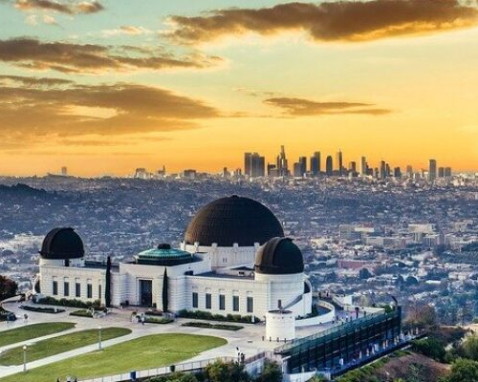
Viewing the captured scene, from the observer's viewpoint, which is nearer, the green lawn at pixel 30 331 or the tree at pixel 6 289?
the green lawn at pixel 30 331

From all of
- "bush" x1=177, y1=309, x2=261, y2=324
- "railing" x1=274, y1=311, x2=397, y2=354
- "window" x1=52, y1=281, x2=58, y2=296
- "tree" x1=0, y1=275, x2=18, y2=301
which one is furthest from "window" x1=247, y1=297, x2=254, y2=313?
"tree" x1=0, y1=275, x2=18, y2=301

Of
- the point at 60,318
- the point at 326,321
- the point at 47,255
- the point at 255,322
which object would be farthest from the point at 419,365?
the point at 47,255

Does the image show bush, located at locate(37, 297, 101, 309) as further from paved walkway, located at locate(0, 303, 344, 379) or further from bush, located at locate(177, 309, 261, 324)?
bush, located at locate(177, 309, 261, 324)

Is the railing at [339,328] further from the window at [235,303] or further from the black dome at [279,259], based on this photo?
the window at [235,303]

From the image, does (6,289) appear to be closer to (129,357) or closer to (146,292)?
(146,292)

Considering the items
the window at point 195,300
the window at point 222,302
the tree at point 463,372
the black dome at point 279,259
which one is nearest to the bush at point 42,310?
the window at point 195,300

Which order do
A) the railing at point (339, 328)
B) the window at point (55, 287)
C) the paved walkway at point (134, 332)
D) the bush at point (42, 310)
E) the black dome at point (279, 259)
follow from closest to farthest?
the paved walkway at point (134, 332)
the railing at point (339, 328)
the black dome at point (279, 259)
the bush at point (42, 310)
the window at point (55, 287)

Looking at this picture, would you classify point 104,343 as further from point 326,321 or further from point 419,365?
point 419,365

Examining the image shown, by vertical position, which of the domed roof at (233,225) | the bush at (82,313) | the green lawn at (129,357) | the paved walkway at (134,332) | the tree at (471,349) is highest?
the domed roof at (233,225)
